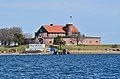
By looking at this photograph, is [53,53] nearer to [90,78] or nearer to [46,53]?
[46,53]

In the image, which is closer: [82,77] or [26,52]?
[82,77]

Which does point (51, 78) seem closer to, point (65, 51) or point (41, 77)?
point (41, 77)

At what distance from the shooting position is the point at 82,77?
6078 centimetres

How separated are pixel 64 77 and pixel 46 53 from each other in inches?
5432

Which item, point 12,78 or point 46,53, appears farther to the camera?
point 46,53

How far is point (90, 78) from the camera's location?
59.0 m

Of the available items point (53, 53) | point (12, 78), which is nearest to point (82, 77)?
point (12, 78)

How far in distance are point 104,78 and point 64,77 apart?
4.82m

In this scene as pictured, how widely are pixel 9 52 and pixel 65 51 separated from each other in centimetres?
2151

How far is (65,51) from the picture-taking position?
197 meters

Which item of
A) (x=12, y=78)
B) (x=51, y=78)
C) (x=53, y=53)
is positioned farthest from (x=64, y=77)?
(x=53, y=53)

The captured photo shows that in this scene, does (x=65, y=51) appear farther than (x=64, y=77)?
Yes

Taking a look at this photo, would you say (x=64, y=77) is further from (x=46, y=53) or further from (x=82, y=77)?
(x=46, y=53)

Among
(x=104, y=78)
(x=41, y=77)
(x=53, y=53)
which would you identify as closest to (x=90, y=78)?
(x=104, y=78)
